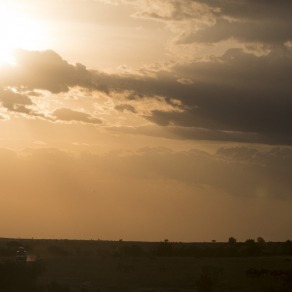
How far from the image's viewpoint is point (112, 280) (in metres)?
83.0

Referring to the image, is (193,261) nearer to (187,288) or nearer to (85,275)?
(85,275)

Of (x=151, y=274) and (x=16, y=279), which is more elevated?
(x=151, y=274)

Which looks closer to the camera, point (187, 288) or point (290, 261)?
point (187, 288)

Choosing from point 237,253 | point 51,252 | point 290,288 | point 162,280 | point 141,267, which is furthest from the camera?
point 51,252

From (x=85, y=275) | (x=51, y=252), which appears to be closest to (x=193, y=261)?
(x=85, y=275)

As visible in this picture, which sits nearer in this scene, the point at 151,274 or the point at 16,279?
the point at 16,279

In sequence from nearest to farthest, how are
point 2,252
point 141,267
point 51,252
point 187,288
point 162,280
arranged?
point 187,288, point 162,280, point 141,267, point 2,252, point 51,252

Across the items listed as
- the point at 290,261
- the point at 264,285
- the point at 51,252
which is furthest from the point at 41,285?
the point at 51,252

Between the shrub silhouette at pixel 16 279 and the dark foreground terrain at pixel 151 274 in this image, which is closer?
the shrub silhouette at pixel 16 279

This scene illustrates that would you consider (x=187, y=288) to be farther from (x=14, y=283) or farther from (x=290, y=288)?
(x=14, y=283)

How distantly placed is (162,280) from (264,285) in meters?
12.0

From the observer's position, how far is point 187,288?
75250 mm

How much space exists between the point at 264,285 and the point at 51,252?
66.2m

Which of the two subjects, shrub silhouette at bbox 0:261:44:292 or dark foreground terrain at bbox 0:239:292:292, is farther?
dark foreground terrain at bbox 0:239:292:292
